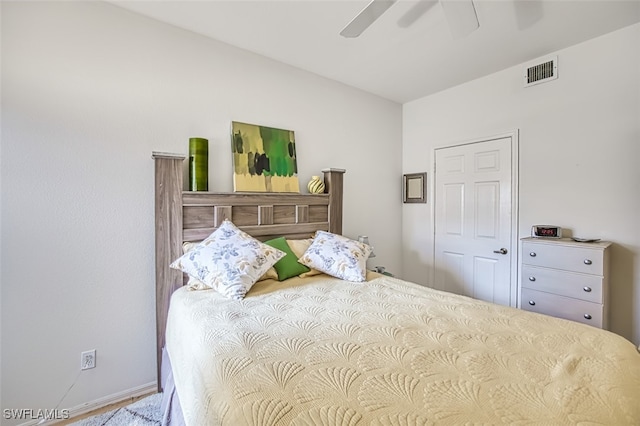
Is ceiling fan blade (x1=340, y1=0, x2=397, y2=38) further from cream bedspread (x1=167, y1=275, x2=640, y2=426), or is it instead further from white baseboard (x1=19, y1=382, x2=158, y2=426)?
white baseboard (x1=19, y1=382, x2=158, y2=426)

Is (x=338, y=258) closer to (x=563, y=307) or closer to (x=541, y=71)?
(x=563, y=307)

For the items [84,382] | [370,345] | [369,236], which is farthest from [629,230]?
[84,382]

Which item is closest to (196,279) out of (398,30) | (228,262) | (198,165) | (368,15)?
(228,262)

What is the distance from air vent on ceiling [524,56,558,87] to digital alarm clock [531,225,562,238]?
4.21 ft

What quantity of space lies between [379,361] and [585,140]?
2.62 m

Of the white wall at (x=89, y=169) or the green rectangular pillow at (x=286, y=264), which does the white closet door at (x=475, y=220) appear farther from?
the white wall at (x=89, y=169)

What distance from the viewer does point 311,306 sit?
→ 1599mm

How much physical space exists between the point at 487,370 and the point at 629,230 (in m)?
2.17

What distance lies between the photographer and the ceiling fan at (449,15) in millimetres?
1461

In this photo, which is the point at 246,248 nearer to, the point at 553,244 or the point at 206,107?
the point at 206,107

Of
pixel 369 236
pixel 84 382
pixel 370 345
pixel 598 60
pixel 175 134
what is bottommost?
pixel 84 382

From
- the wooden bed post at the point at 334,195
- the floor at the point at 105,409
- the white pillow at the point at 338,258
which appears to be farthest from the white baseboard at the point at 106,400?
the wooden bed post at the point at 334,195

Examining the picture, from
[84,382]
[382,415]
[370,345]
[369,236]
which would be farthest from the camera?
[369,236]

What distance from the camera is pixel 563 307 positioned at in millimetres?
2191
